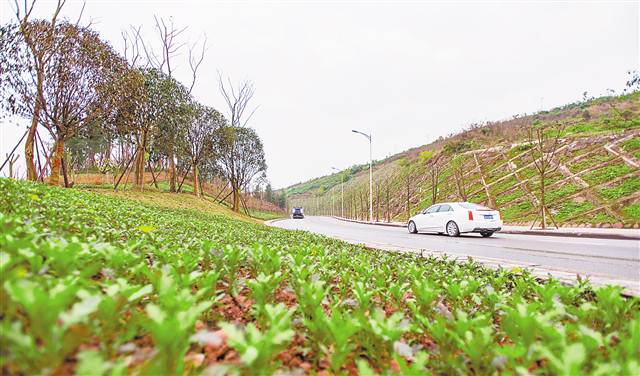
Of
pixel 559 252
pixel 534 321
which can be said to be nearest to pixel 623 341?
pixel 534 321

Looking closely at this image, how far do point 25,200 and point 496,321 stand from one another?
18.9ft

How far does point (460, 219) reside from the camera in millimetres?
12672

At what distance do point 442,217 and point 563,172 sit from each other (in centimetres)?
1124

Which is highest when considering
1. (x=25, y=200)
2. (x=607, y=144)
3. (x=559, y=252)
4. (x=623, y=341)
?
(x=607, y=144)

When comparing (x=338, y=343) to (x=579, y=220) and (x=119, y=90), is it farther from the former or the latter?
(x=579, y=220)

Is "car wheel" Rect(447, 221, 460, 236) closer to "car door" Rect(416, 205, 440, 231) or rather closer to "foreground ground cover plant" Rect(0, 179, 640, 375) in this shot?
"car door" Rect(416, 205, 440, 231)

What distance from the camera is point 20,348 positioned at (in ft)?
3.25

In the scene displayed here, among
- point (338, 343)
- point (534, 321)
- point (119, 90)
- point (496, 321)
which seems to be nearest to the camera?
point (338, 343)

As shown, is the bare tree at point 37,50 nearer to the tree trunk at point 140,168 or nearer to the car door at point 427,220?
the tree trunk at point 140,168

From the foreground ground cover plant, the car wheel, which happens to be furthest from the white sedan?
the foreground ground cover plant

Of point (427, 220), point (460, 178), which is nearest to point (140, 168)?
point (427, 220)

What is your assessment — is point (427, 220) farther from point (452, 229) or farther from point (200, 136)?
point (200, 136)

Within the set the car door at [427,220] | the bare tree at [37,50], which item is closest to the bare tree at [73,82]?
the bare tree at [37,50]

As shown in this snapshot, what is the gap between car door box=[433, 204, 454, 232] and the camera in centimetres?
1324
